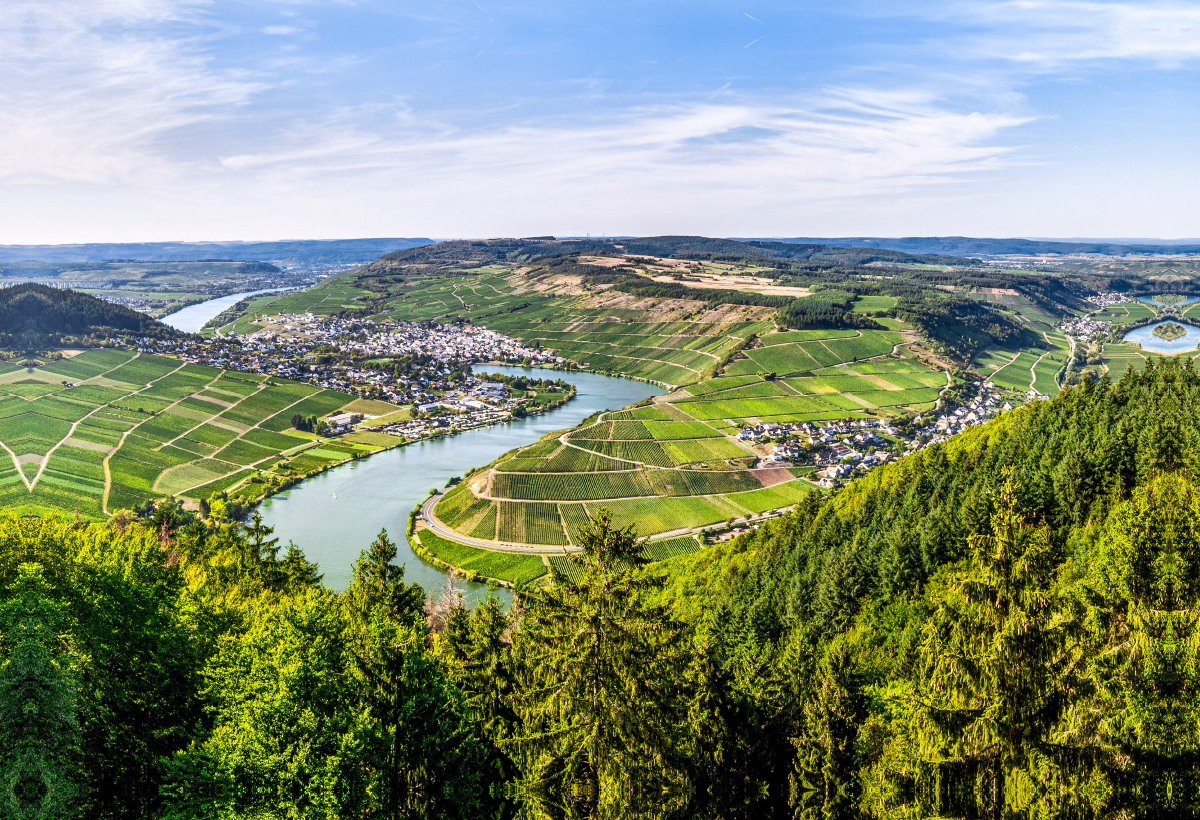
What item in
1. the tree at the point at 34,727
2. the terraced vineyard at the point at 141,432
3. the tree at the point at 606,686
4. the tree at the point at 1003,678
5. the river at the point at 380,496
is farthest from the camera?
the terraced vineyard at the point at 141,432

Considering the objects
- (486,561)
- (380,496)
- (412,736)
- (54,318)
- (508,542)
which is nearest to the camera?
(412,736)

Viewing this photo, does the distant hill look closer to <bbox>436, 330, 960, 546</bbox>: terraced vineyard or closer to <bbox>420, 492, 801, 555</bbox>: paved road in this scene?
<bbox>420, 492, 801, 555</bbox>: paved road

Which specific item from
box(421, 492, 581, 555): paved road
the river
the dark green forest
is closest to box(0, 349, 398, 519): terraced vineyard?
the river

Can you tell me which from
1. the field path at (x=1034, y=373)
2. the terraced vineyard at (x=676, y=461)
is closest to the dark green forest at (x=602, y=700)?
the terraced vineyard at (x=676, y=461)

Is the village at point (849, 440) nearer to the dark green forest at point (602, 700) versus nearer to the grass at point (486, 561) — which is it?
the grass at point (486, 561)

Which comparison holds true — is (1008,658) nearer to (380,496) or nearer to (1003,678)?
(1003,678)

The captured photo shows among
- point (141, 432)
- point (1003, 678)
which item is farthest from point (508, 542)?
point (141, 432)
